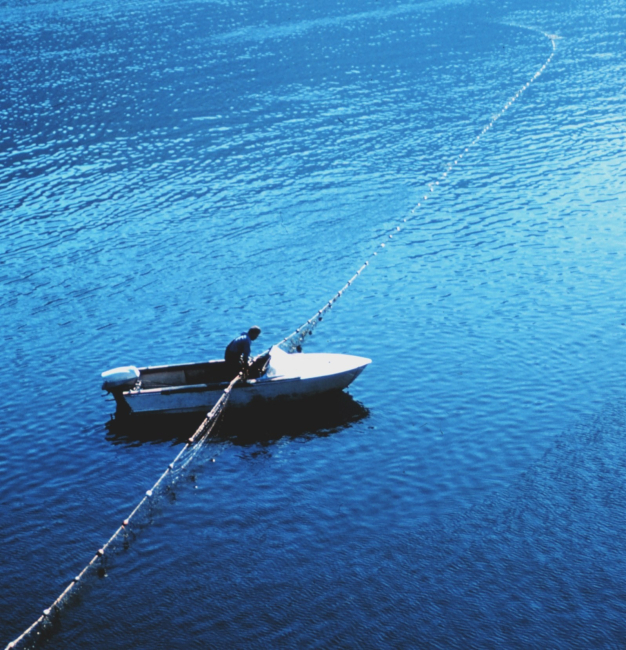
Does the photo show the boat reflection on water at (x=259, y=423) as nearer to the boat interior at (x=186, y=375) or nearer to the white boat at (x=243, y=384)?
the white boat at (x=243, y=384)

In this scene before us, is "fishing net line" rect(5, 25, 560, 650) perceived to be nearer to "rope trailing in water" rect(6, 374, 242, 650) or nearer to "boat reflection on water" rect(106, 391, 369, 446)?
"rope trailing in water" rect(6, 374, 242, 650)

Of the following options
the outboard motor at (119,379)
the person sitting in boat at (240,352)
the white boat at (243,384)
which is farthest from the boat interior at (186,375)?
the outboard motor at (119,379)

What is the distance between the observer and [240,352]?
107ft

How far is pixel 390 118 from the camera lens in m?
71.5

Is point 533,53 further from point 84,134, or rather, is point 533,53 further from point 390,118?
point 84,134

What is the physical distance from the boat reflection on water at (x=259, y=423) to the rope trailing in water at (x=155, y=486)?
486mm

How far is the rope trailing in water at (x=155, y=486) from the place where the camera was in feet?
73.6

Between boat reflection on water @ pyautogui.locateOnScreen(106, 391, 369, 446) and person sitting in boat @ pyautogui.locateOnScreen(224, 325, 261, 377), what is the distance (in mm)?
1652

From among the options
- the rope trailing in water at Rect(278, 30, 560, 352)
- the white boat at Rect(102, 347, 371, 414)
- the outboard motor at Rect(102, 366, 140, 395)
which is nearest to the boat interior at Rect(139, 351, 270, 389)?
the white boat at Rect(102, 347, 371, 414)

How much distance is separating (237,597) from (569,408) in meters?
14.4

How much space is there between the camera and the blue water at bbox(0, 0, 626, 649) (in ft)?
75.9

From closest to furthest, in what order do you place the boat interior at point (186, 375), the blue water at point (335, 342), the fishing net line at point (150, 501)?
the fishing net line at point (150, 501) < the blue water at point (335, 342) < the boat interior at point (186, 375)

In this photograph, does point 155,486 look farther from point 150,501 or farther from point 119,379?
point 119,379

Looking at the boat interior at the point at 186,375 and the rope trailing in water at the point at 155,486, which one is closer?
the rope trailing in water at the point at 155,486
